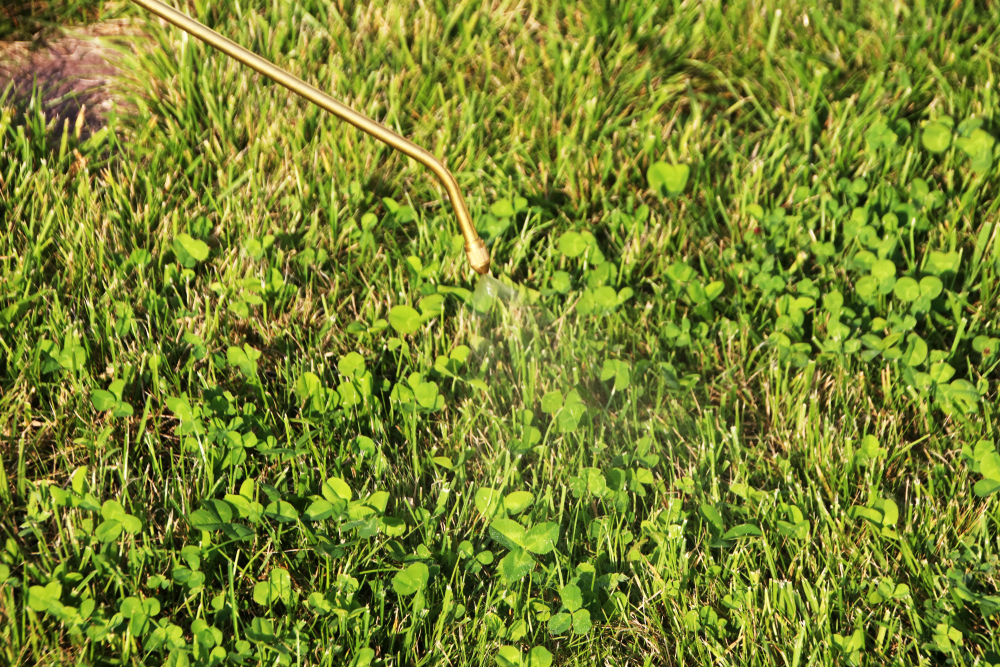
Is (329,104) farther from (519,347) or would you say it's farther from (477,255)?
(519,347)

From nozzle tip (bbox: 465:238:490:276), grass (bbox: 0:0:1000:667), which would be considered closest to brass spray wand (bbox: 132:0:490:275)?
nozzle tip (bbox: 465:238:490:276)

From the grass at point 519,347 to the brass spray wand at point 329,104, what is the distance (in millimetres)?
218

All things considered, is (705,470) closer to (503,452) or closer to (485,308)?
(503,452)

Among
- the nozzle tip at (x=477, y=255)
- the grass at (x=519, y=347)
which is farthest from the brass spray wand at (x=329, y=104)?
the grass at (x=519, y=347)

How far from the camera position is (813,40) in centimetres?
311

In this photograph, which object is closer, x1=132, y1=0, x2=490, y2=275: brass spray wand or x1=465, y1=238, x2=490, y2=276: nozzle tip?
x1=132, y1=0, x2=490, y2=275: brass spray wand

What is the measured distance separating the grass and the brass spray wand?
22cm

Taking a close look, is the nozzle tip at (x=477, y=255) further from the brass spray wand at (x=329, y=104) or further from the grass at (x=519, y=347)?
the grass at (x=519, y=347)

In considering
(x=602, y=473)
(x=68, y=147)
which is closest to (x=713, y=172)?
(x=602, y=473)

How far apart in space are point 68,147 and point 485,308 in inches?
57.7

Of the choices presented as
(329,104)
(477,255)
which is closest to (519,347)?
(477,255)

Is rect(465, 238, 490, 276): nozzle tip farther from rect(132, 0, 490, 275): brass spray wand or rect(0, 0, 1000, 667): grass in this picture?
rect(0, 0, 1000, 667): grass

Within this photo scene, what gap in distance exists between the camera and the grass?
6.35 feet

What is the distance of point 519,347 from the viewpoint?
94.5 inches
